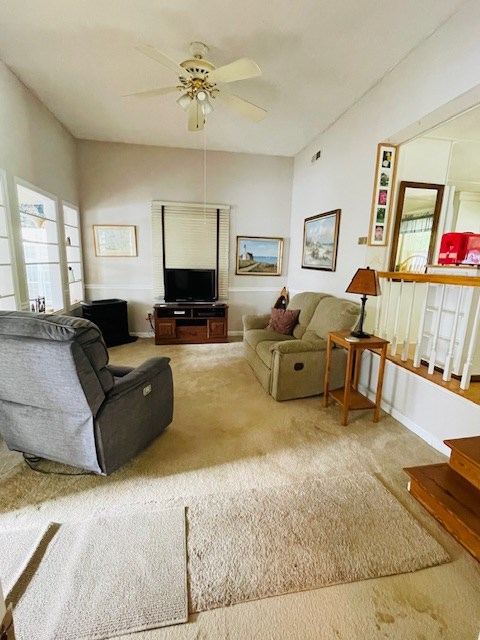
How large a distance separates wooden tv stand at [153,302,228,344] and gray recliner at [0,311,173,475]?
2635mm

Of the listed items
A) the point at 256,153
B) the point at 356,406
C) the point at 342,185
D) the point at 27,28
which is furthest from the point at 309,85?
the point at 356,406

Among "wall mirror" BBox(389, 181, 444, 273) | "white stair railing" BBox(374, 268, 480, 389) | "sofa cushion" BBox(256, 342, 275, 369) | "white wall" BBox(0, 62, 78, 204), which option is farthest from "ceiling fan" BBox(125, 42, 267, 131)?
"sofa cushion" BBox(256, 342, 275, 369)

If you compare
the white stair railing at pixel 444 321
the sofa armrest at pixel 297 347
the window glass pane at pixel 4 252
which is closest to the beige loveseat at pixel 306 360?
the sofa armrest at pixel 297 347

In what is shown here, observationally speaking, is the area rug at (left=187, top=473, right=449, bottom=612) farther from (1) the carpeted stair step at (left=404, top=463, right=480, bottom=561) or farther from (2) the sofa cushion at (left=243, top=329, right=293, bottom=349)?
(2) the sofa cushion at (left=243, top=329, right=293, bottom=349)

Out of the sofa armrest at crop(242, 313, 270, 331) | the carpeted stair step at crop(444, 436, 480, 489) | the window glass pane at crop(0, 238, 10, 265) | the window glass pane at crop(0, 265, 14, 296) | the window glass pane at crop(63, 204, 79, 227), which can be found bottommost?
the carpeted stair step at crop(444, 436, 480, 489)

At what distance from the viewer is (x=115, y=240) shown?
4895 mm

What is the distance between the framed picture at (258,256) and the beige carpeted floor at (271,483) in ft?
7.70

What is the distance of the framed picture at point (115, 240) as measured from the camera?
483cm

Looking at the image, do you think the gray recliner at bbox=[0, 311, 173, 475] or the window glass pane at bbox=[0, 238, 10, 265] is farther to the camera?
the window glass pane at bbox=[0, 238, 10, 265]

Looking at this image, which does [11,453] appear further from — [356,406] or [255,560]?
[356,406]

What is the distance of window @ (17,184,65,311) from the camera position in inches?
131

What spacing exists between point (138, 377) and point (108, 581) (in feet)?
3.43

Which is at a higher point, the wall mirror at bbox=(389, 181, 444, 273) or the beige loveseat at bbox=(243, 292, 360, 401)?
the wall mirror at bbox=(389, 181, 444, 273)

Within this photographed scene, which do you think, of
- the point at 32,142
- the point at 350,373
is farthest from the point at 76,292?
the point at 350,373
